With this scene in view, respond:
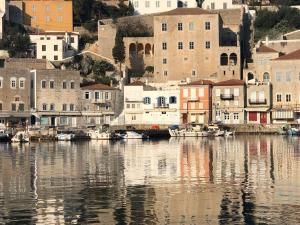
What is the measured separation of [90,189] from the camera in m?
35.6

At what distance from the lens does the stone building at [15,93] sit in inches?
3169

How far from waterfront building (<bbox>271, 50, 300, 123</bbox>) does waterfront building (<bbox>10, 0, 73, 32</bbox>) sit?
26.1 m

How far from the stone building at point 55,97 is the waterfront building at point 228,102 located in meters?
11.5

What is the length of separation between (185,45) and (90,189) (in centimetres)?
5222

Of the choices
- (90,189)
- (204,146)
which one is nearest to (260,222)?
(90,189)

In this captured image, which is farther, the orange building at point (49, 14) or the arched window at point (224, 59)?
the orange building at point (49, 14)

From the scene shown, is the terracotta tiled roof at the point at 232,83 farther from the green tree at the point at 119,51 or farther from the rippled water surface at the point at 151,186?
the rippled water surface at the point at 151,186

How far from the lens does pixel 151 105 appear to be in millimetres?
83938

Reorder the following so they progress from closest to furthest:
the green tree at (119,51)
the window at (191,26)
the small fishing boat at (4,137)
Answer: the small fishing boat at (4,137), the window at (191,26), the green tree at (119,51)

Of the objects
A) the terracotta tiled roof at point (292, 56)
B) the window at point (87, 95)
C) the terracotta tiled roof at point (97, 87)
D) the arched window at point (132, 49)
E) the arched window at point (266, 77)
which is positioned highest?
the arched window at point (132, 49)

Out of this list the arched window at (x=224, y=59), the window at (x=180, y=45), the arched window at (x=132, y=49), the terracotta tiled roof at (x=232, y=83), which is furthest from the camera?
the arched window at (x=132, y=49)

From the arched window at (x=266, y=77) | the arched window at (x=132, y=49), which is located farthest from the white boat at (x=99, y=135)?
the arched window at (x=266, y=77)

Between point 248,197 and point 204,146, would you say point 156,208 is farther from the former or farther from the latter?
point 204,146

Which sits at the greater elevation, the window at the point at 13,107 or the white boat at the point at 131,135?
the window at the point at 13,107
